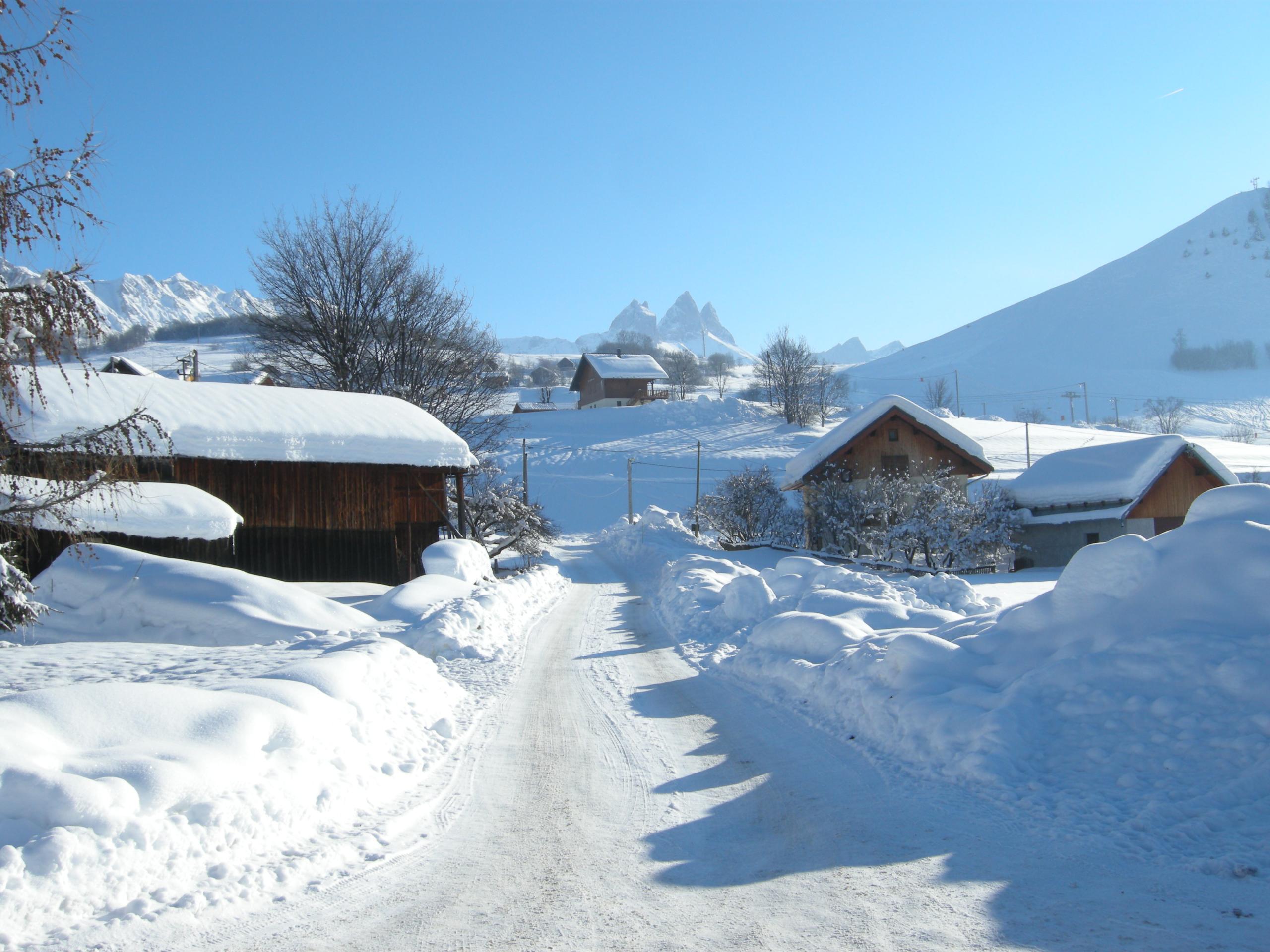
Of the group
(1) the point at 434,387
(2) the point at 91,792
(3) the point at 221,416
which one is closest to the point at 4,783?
(2) the point at 91,792

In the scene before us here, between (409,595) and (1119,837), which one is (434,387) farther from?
(1119,837)

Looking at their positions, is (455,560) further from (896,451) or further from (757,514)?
(757,514)

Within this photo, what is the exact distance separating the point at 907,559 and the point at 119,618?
21.3 metres

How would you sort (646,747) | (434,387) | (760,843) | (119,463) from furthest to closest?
(434,387) → (119,463) → (646,747) → (760,843)

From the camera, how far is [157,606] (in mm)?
11625

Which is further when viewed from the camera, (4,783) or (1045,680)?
(1045,680)

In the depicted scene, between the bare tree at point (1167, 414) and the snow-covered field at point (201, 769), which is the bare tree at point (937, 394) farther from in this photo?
the snow-covered field at point (201, 769)

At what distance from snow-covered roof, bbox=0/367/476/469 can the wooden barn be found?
0.03m

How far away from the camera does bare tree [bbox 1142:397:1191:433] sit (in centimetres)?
8250

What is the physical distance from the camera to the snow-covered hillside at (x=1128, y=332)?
376 ft

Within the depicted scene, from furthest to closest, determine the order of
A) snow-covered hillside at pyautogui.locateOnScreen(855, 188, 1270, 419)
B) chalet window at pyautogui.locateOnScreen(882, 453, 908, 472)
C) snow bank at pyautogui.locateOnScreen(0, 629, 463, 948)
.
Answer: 1. snow-covered hillside at pyautogui.locateOnScreen(855, 188, 1270, 419)
2. chalet window at pyautogui.locateOnScreen(882, 453, 908, 472)
3. snow bank at pyautogui.locateOnScreen(0, 629, 463, 948)

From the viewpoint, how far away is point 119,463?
826cm

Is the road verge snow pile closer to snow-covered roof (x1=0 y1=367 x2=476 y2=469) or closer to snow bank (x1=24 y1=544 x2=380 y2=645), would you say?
snow bank (x1=24 y1=544 x2=380 y2=645)

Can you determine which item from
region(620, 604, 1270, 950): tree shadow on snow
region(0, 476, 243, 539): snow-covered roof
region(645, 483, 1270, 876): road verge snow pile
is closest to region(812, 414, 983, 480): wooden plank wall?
region(0, 476, 243, 539): snow-covered roof
